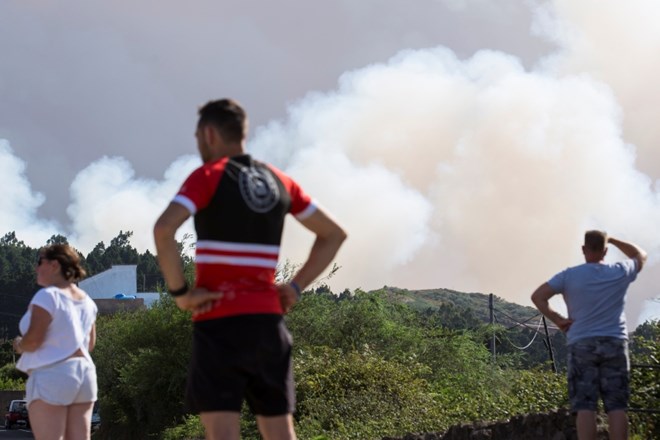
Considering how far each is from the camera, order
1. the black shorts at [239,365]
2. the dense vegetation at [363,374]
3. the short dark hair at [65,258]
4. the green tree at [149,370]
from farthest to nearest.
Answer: the green tree at [149,370] < the dense vegetation at [363,374] < the short dark hair at [65,258] < the black shorts at [239,365]

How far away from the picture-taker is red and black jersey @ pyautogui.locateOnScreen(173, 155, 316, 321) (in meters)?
4.79

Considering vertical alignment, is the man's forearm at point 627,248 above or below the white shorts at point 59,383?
above

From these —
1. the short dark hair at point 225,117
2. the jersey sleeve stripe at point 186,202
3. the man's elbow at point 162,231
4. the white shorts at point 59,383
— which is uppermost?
the short dark hair at point 225,117

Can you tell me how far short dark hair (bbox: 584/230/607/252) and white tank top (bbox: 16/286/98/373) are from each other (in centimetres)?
378

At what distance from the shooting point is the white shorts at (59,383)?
23.1 feet

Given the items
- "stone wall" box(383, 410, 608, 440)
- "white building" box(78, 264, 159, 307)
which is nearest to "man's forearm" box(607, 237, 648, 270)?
"stone wall" box(383, 410, 608, 440)

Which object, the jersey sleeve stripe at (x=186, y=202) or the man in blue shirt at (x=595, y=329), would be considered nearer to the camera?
the jersey sleeve stripe at (x=186, y=202)

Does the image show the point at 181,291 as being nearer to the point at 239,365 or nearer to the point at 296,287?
the point at 239,365

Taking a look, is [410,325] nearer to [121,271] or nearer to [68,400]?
[68,400]

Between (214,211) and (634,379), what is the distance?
27.1 feet

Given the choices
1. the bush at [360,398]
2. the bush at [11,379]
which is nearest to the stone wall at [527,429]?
the bush at [360,398]

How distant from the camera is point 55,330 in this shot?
279 inches

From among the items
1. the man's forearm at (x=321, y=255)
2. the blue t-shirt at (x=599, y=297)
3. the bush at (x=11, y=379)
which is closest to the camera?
the man's forearm at (x=321, y=255)

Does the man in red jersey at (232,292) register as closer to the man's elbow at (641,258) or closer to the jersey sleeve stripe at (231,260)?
the jersey sleeve stripe at (231,260)
